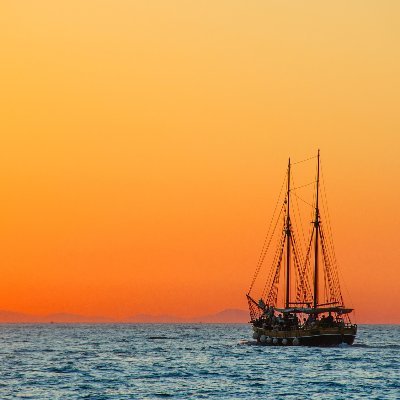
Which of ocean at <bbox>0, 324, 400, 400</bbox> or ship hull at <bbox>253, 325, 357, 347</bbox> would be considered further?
ship hull at <bbox>253, 325, 357, 347</bbox>

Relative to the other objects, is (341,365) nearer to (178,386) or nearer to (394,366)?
(394,366)

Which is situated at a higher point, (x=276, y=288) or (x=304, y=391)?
(x=276, y=288)

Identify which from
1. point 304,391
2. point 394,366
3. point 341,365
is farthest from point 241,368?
point 304,391

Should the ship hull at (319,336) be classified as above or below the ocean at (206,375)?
above

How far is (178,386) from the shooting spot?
82312 mm

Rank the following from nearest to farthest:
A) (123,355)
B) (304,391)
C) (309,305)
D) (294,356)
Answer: (304,391), (294,356), (123,355), (309,305)

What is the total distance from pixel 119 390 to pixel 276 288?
76.2m

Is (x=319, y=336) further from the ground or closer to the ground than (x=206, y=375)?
further from the ground

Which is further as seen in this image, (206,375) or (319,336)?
(319,336)

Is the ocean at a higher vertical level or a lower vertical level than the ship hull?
lower

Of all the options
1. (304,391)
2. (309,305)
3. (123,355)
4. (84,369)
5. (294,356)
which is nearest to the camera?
(304,391)

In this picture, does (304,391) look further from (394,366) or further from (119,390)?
(394,366)

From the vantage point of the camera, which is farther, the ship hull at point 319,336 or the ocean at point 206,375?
the ship hull at point 319,336

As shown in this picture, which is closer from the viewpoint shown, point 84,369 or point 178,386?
point 178,386
